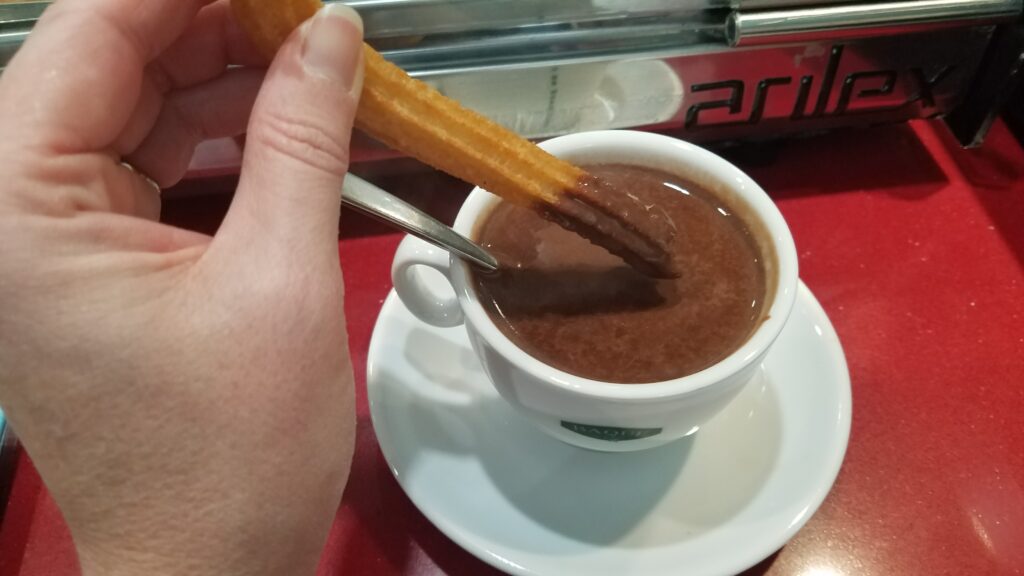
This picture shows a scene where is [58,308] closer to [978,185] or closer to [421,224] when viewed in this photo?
[421,224]

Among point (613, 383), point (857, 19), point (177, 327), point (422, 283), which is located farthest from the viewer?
point (857, 19)

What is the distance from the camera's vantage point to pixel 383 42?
80cm

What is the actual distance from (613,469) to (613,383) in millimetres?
160

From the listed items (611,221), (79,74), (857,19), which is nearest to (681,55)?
(857,19)

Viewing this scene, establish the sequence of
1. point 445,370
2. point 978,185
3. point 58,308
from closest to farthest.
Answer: point 58,308
point 445,370
point 978,185

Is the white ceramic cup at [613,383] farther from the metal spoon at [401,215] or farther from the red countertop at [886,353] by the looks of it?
the red countertop at [886,353]

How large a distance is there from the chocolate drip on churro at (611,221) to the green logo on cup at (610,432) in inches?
5.3

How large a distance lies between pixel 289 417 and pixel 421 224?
0.19 metres

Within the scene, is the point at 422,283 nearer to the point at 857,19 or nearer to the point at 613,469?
the point at 613,469

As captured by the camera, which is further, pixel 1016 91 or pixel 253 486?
pixel 1016 91

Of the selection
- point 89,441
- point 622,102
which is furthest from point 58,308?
point 622,102

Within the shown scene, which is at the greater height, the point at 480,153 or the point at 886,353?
the point at 480,153

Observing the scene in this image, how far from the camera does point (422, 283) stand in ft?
2.23

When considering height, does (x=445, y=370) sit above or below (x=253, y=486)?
below
